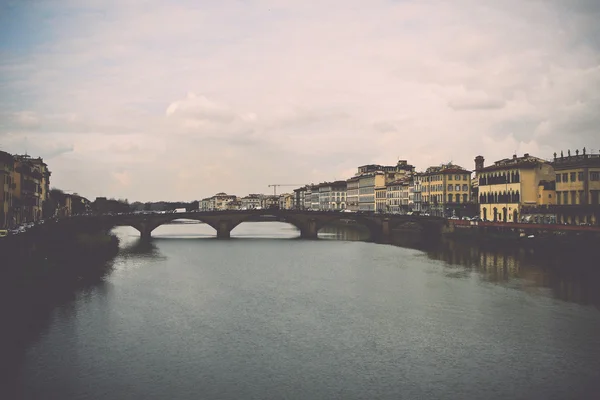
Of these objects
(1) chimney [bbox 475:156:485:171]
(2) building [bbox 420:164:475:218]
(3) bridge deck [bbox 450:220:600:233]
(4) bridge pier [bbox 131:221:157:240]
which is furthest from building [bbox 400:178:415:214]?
(4) bridge pier [bbox 131:221:157:240]

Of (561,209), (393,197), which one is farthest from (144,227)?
(393,197)

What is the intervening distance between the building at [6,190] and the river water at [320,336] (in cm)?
2041

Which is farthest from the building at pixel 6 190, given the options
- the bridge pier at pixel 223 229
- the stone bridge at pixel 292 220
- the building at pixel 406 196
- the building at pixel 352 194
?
the building at pixel 352 194

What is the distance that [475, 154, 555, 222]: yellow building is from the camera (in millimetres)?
67125

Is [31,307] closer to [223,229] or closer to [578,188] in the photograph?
[578,188]

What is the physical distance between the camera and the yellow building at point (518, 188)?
67.1 metres

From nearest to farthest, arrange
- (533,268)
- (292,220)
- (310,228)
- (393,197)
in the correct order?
(533,268)
(310,228)
(292,220)
(393,197)

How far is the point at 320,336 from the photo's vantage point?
2530 cm

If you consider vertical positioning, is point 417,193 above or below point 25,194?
above

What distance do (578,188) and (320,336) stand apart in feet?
135

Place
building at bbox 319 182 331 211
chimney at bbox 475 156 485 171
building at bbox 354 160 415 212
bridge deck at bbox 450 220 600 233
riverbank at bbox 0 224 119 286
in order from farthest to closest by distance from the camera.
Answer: building at bbox 319 182 331 211 → building at bbox 354 160 415 212 → chimney at bbox 475 156 485 171 → bridge deck at bbox 450 220 600 233 → riverbank at bbox 0 224 119 286

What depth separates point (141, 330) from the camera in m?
26.4

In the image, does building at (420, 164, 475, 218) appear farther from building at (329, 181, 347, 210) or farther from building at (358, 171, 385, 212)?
building at (329, 181, 347, 210)

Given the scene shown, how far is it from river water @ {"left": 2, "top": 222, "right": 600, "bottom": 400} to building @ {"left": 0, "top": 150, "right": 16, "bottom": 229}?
804 inches
